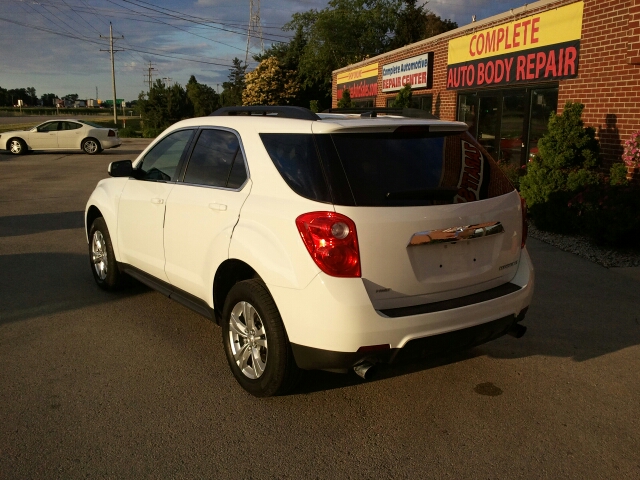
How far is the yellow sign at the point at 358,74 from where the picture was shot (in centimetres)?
2441

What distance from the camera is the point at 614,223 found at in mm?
8102

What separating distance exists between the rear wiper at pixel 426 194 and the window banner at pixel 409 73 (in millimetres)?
15245

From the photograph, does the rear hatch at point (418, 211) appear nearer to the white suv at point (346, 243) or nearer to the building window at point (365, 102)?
the white suv at point (346, 243)

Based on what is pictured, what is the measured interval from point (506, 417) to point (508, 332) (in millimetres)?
583

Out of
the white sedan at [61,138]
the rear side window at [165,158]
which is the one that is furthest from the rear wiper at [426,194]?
the white sedan at [61,138]

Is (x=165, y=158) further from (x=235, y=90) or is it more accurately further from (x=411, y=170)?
(x=235, y=90)

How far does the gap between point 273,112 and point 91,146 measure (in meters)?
25.3

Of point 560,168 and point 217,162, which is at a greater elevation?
point 217,162

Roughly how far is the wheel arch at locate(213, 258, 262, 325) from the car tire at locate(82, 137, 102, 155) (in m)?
25.2

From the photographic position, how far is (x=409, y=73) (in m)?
19.9

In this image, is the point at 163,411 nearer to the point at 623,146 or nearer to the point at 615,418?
the point at 615,418

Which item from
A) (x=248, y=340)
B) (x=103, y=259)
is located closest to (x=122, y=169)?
(x=103, y=259)

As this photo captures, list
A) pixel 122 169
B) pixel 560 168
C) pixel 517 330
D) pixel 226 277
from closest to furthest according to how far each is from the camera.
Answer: pixel 517 330, pixel 226 277, pixel 122 169, pixel 560 168

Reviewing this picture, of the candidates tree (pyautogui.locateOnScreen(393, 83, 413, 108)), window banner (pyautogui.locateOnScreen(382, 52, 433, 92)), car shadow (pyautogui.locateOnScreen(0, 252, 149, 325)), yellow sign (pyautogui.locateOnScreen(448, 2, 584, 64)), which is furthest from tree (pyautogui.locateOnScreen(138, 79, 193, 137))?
car shadow (pyautogui.locateOnScreen(0, 252, 149, 325))
